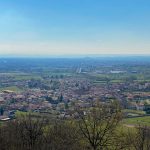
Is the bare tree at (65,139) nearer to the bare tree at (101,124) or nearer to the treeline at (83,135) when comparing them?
the treeline at (83,135)

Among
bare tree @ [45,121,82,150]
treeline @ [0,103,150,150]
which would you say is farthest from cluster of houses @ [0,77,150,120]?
bare tree @ [45,121,82,150]

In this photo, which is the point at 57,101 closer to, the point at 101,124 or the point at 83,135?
the point at 83,135

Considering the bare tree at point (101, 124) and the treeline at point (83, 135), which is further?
the treeline at point (83, 135)

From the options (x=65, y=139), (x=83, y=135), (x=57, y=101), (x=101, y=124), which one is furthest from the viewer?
(x=57, y=101)

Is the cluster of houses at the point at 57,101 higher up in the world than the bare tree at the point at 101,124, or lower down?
lower down

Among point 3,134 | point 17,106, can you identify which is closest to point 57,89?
point 17,106

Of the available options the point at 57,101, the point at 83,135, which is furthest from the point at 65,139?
the point at 57,101

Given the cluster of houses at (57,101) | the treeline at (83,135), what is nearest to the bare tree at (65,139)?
the treeline at (83,135)

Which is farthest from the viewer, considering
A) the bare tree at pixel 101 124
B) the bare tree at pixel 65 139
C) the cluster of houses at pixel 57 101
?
the cluster of houses at pixel 57 101
